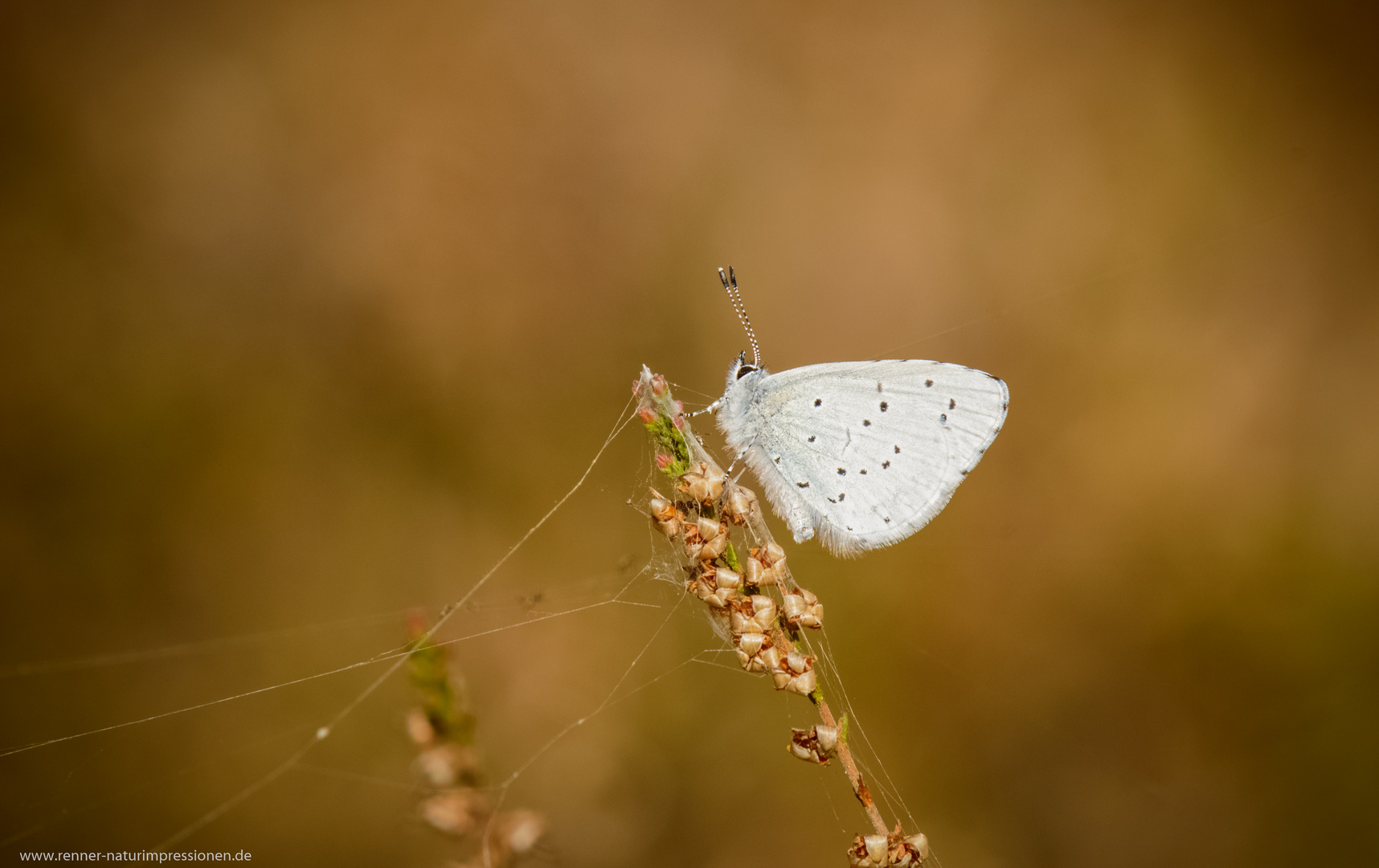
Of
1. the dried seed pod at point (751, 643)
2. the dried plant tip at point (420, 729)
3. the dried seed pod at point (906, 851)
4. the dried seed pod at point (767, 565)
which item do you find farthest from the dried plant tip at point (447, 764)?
the dried seed pod at point (906, 851)

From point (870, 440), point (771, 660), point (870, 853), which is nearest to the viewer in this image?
point (870, 853)

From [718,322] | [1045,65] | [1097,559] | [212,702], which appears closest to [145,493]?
[212,702]

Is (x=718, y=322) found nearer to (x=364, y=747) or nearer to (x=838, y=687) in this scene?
(x=838, y=687)

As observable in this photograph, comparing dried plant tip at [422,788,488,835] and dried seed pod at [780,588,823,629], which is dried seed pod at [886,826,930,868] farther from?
dried plant tip at [422,788,488,835]

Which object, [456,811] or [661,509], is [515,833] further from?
[661,509]

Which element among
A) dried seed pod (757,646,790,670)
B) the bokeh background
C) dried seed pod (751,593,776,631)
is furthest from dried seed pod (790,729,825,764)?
the bokeh background

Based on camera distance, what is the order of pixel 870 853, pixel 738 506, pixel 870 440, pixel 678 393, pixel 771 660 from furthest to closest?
pixel 678 393 < pixel 870 440 < pixel 738 506 < pixel 771 660 < pixel 870 853

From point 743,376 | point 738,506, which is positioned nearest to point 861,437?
point 743,376
